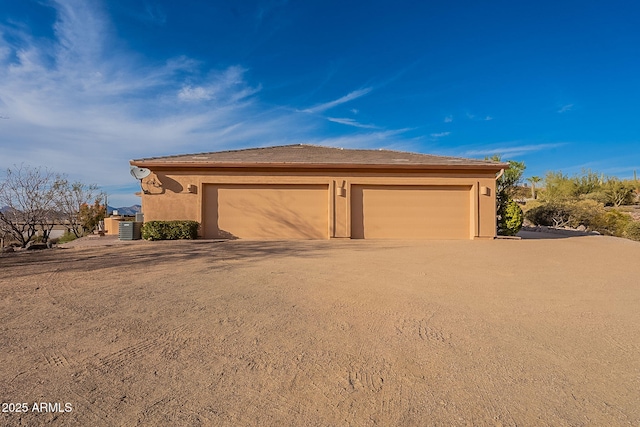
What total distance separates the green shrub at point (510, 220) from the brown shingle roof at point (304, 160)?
1745mm

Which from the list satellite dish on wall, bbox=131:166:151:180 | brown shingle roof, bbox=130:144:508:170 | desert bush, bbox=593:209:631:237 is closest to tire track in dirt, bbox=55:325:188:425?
brown shingle roof, bbox=130:144:508:170

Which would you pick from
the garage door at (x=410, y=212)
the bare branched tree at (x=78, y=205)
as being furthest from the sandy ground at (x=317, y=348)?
the bare branched tree at (x=78, y=205)

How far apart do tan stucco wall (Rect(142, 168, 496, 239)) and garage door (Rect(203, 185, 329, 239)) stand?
0.22m

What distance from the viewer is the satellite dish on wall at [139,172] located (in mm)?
11875

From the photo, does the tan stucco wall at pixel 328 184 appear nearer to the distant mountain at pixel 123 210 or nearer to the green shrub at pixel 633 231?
the distant mountain at pixel 123 210

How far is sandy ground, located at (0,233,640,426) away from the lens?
6.92 ft

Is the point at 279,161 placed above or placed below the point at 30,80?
below

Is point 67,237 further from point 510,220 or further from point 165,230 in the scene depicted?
point 510,220

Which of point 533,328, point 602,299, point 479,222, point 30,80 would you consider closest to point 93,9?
point 30,80

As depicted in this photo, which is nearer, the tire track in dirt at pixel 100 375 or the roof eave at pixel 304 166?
the tire track in dirt at pixel 100 375

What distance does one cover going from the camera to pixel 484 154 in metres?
21.6

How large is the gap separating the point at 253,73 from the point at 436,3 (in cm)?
883

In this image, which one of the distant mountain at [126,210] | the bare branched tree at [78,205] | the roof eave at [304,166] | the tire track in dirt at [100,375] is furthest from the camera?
the distant mountain at [126,210]

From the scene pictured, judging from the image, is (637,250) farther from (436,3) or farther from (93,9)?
(93,9)
